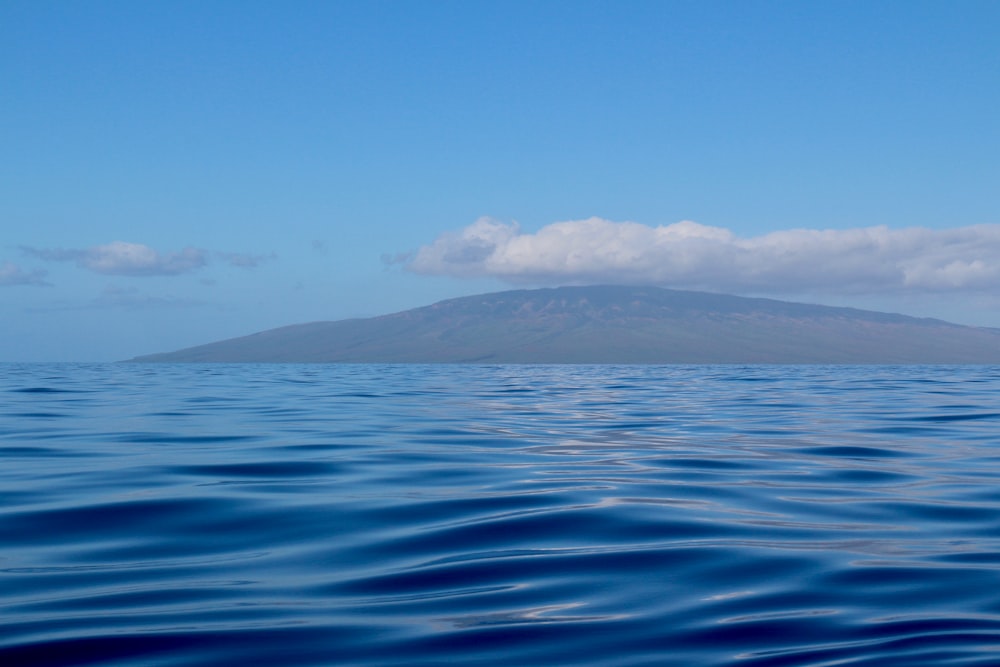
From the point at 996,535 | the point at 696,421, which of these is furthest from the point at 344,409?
the point at 996,535

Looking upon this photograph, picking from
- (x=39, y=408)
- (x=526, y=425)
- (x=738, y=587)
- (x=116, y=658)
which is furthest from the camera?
(x=39, y=408)

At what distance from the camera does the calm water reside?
415 cm

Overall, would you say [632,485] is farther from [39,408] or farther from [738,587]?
[39,408]

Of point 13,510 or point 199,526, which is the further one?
point 13,510

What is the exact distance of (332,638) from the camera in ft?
13.9

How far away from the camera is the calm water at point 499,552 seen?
4.15 meters

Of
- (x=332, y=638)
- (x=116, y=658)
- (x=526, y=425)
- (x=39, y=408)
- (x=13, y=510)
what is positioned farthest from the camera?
(x=39, y=408)

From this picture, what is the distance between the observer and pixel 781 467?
34.5 ft

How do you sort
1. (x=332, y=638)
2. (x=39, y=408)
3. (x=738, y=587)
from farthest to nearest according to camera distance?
(x=39, y=408) → (x=738, y=587) → (x=332, y=638)

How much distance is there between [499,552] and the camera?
604 centimetres

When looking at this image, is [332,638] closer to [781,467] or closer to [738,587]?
[738,587]

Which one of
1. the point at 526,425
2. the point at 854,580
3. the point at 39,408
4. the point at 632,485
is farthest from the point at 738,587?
the point at 39,408

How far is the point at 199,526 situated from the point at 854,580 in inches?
181

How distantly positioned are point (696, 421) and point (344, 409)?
840 centimetres
